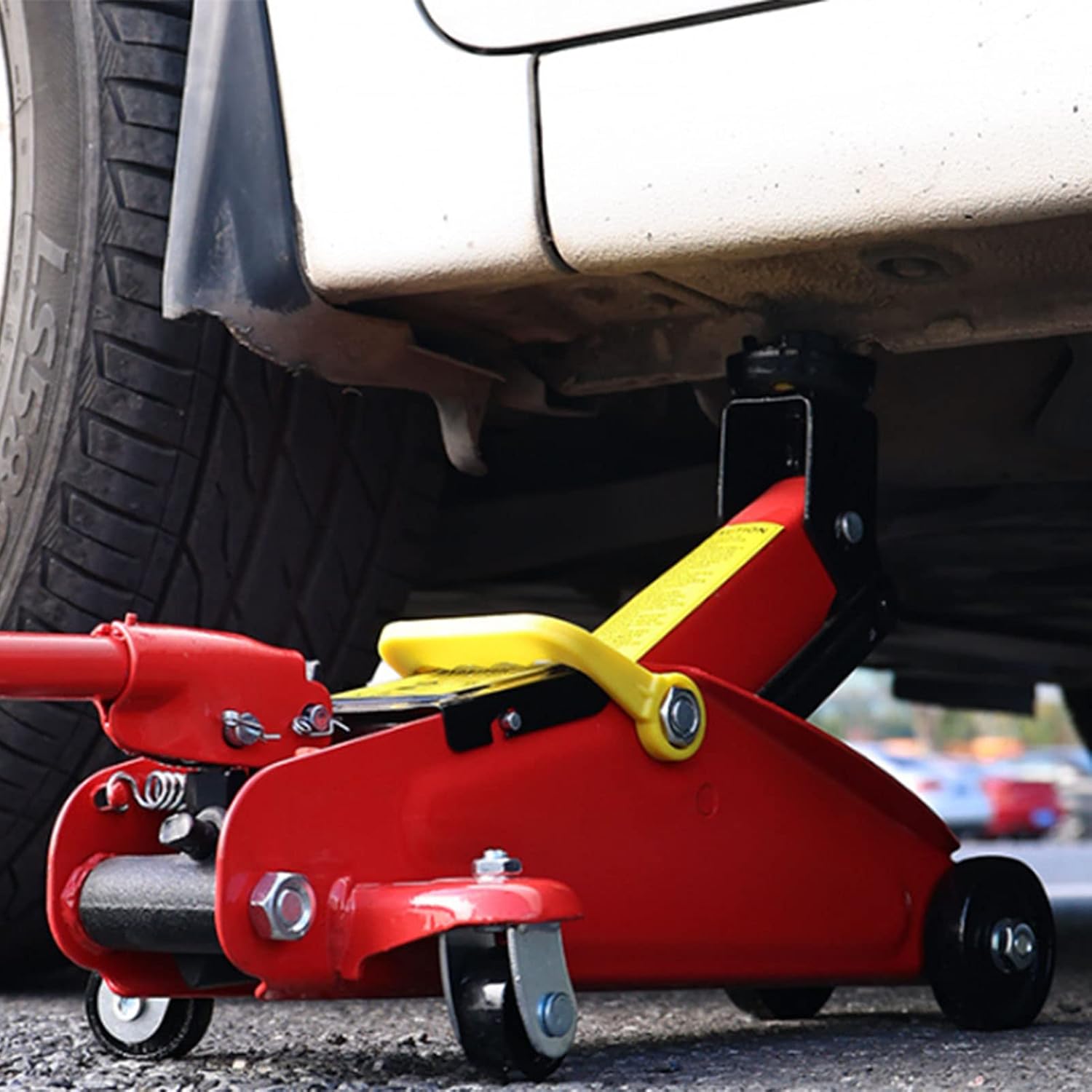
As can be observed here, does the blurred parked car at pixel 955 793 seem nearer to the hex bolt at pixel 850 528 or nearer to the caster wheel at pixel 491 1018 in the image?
the hex bolt at pixel 850 528

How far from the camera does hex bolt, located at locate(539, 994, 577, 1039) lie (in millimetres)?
1144

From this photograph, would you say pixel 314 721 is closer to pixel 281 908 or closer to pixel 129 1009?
pixel 281 908

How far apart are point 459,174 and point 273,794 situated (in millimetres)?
534

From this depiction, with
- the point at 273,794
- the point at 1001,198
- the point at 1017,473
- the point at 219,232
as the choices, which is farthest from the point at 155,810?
the point at 1017,473

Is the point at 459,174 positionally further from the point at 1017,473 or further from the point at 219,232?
the point at 1017,473

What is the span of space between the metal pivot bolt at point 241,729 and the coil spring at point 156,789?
2.3 inches

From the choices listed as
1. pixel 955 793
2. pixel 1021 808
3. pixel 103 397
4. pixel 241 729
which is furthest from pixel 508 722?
pixel 1021 808

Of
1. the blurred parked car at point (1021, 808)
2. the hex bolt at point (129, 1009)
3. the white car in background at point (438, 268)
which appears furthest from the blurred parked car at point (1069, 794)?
the hex bolt at point (129, 1009)

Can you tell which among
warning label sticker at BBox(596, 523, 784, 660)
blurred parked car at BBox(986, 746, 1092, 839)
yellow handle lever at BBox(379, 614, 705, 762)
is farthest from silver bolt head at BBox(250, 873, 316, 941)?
blurred parked car at BBox(986, 746, 1092, 839)

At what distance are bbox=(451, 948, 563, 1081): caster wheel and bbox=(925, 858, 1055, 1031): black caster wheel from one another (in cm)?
42

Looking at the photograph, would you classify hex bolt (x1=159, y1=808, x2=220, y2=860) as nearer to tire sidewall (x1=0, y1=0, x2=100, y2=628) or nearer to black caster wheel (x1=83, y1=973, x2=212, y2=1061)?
black caster wheel (x1=83, y1=973, x2=212, y2=1061)

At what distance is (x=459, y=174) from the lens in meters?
1.43

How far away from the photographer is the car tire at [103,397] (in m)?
1.67

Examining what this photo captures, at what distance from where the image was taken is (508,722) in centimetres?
126
